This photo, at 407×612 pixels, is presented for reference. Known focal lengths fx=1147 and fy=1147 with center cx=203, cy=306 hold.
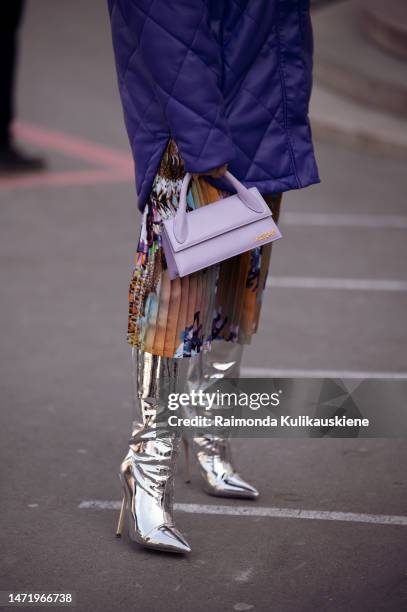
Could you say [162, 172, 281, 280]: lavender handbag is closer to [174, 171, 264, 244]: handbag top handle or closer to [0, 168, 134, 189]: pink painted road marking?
[174, 171, 264, 244]: handbag top handle

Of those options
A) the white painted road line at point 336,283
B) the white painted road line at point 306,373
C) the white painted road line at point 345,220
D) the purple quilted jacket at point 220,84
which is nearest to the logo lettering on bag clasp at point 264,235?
the purple quilted jacket at point 220,84

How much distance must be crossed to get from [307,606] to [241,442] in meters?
1.45

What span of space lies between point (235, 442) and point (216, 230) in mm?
1524

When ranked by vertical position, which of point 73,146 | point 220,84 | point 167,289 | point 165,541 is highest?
point 220,84

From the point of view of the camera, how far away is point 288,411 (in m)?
4.02

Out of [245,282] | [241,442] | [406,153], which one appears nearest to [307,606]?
[245,282]

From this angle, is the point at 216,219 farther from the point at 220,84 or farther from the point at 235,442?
the point at 235,442

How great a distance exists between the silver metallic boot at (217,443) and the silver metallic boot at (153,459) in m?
0.45

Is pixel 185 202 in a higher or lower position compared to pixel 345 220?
higher

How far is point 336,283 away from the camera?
731 cm

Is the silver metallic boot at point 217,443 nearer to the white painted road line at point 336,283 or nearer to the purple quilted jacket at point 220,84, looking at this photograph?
the purple quilted jacket at point 220,84

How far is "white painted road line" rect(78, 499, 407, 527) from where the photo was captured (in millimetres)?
4082

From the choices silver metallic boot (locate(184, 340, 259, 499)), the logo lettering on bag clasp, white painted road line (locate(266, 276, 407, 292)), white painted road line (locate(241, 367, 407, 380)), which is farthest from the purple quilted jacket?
white painted road line (locate(266, 276, 407, 292))

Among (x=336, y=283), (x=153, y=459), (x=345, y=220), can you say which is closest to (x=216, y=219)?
(x=153, y=459)
